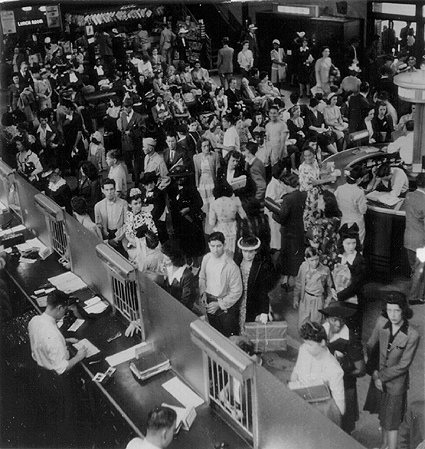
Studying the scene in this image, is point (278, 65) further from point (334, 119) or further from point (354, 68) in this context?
point (334, 119)

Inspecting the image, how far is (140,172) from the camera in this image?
9.52 m

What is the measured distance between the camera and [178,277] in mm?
4969

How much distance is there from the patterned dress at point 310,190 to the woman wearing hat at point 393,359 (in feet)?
7.26

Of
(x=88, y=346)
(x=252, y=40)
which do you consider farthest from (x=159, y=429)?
(x=252, y=40)

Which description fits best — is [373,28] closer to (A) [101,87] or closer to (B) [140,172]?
(A) [101,87]

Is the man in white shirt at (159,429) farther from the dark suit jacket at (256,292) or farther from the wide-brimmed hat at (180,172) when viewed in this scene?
the wide-brimmed hat at (180,172)

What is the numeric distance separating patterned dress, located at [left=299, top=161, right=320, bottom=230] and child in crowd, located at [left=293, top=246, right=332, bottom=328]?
117 centimetres

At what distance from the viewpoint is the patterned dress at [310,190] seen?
20.7ft

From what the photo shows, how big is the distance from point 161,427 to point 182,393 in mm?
752

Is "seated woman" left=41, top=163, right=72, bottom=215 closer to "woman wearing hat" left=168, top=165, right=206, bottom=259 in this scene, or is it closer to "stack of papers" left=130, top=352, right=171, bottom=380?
"woman wearing hat" left=168, top=165, right=206, bottom=259

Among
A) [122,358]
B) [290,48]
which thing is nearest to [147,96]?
[290,48]

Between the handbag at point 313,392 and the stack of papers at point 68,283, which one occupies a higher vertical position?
the handbag at point 313,392

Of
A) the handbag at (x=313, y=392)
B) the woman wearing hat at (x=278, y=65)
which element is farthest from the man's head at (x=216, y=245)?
the woman wearing hat at (x=278, y=65)

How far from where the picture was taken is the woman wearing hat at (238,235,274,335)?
509 cm
